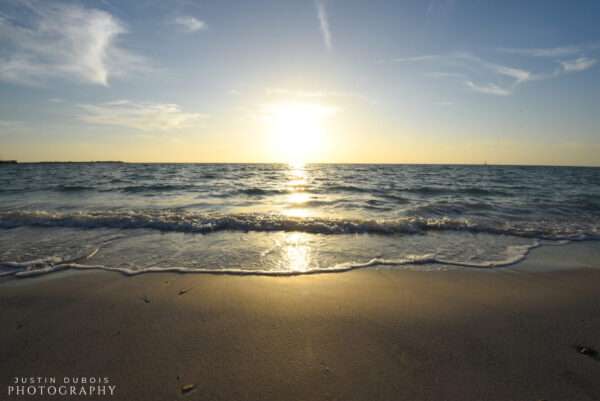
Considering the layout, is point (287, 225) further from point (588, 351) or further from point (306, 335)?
point (588, 351)

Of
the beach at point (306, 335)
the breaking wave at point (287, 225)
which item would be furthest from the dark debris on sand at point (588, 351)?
the breaking wave at point (287, 225)

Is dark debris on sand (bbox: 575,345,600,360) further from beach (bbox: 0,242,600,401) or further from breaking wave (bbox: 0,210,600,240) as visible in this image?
breaking wave (bbox: 0,210,600,240)

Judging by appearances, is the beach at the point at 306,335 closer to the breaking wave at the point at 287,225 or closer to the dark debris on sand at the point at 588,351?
the dark debris on sand at the point at 588,351

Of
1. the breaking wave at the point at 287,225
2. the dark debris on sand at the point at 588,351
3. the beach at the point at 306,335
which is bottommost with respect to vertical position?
the beach at the point at 306,335

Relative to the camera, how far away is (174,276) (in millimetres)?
3883

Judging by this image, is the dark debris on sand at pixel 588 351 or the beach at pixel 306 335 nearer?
the beach at pixel 306 335

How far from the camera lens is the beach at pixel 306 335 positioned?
6.31 ft

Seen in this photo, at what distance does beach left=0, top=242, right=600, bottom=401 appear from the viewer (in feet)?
6.31

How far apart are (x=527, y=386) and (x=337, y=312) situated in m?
1.60

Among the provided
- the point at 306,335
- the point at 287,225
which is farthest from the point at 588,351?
the point at 287,225

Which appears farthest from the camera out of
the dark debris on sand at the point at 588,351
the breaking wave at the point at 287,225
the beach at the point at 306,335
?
the breaking wave at the point at 287,225

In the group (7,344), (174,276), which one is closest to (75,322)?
(7,344)

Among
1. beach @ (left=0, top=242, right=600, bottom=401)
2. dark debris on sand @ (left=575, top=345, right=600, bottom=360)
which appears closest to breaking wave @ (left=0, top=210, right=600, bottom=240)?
beach @ (left=0, top=242, right=600, bottom=401)

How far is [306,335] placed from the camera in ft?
8.21
